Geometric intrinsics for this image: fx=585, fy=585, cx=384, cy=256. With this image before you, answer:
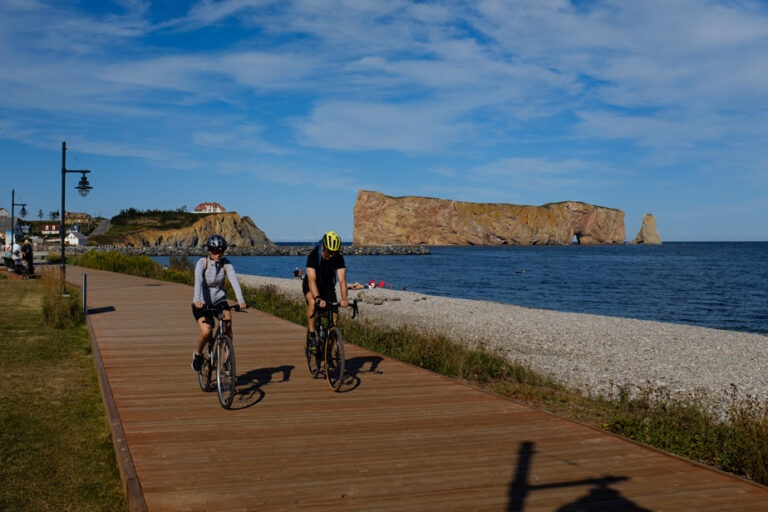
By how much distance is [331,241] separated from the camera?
7.11m

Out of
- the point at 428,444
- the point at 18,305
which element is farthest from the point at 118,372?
the point at 18,305

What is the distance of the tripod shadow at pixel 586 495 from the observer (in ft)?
13.2

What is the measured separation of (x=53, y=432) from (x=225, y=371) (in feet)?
6.60

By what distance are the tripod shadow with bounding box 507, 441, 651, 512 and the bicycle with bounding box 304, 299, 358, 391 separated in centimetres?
297

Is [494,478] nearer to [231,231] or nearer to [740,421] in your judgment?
[740,421]

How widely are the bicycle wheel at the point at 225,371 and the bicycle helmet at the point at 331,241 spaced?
1.60m

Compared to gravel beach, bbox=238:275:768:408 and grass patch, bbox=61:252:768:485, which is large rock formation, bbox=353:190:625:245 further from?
grass patch, bbox=61:252:768:485

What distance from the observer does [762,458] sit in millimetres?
5199

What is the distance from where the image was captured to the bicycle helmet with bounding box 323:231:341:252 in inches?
280

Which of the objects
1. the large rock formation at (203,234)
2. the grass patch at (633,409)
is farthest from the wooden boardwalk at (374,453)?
the large rock formation at (203,234)

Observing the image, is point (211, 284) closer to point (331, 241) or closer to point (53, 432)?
point (331, 241)

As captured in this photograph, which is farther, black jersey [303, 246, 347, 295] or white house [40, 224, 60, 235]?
white house [40, 224, 60, 235]

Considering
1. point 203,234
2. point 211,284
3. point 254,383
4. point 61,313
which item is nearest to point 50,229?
point 203,234

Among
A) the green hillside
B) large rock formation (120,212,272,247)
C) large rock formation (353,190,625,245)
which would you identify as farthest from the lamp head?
large rock formation (353,190,625,245)
